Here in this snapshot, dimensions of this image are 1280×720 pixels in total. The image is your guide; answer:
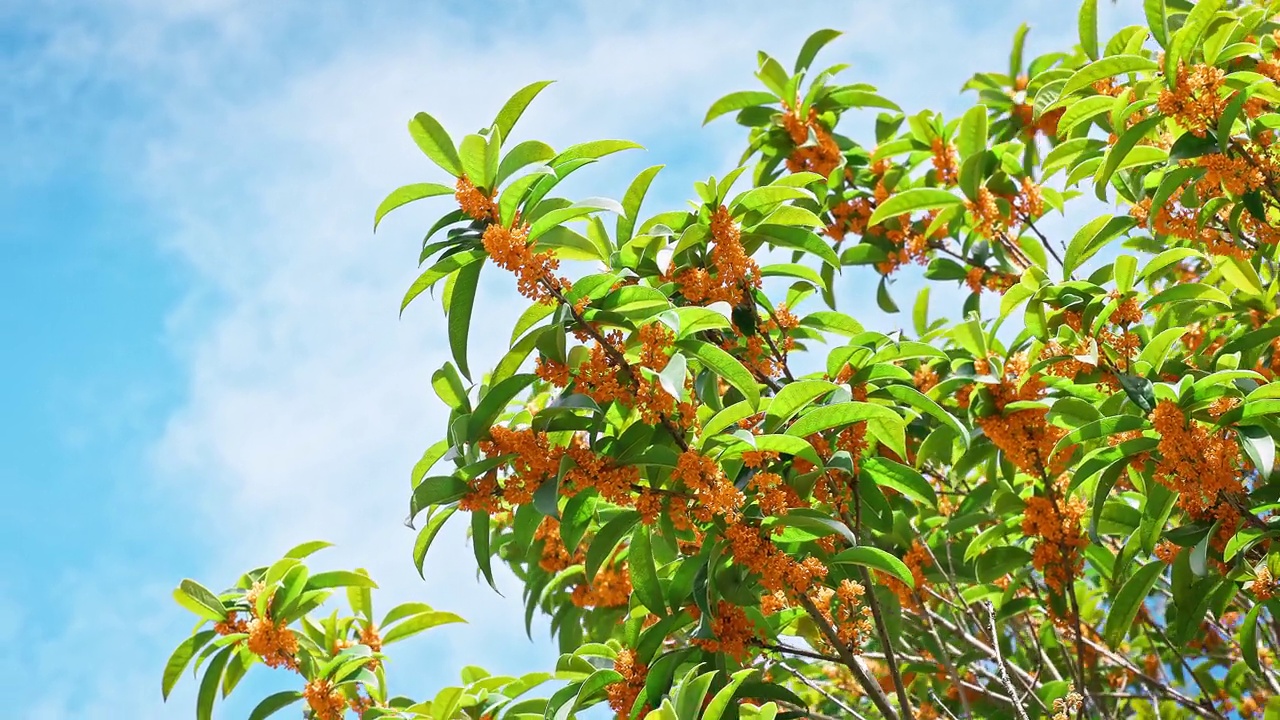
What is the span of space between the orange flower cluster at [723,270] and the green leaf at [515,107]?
2.31 feet

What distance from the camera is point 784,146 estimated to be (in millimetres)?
5020

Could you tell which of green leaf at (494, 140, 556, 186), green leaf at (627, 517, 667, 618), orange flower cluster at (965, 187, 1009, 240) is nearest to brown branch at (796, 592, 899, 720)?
green leaf at (627, 517, 667, 618)

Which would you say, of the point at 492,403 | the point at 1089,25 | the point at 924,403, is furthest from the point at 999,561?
the point at 1089,25

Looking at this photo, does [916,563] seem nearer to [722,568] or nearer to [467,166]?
[722,568]

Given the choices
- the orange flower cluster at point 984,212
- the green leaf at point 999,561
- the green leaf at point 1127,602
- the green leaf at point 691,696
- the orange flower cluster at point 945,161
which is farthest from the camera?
the orange flower cluster at point 945,161

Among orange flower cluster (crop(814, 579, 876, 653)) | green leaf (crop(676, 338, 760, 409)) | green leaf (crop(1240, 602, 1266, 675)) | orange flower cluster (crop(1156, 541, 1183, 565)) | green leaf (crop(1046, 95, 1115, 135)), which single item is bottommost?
green leaf (crop(1240, 602, 1266, 675))

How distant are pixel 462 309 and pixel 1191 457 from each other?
2.12 m

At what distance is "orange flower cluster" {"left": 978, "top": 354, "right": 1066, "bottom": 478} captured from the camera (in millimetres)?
3471

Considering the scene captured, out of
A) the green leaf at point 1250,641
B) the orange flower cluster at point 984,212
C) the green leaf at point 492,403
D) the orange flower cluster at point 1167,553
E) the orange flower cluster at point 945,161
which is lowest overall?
the green leaf at point 1250,641

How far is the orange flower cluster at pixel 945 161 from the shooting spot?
483cm

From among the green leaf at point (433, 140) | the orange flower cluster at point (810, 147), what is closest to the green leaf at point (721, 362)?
the green leaf at point (433, 140)

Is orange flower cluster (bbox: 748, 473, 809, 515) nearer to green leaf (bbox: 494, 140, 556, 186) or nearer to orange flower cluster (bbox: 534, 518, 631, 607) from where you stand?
green leaf (bbox: 494, 140, 556, 186)

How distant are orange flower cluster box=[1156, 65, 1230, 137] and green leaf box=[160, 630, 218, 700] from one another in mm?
3690

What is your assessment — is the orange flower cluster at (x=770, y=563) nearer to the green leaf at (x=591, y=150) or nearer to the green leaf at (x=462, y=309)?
the green leaf at (x=462, y=309)
